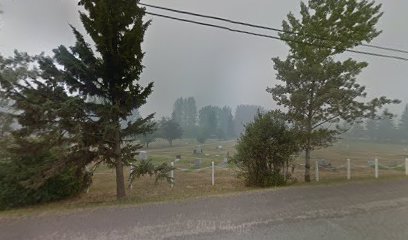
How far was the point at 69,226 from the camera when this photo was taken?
545 cm

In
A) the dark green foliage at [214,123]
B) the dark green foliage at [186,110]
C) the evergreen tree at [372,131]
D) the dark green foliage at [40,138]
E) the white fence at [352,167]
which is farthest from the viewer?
the dark green foliage at [186,110]

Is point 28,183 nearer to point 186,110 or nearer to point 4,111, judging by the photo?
point 4,111

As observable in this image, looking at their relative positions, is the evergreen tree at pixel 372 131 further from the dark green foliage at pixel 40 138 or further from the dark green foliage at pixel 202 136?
the dark green foliage at pixel 40 138

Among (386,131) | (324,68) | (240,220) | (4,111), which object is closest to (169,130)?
(4,111)

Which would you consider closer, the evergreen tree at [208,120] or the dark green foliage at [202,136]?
the dark green foliage at [202,136]

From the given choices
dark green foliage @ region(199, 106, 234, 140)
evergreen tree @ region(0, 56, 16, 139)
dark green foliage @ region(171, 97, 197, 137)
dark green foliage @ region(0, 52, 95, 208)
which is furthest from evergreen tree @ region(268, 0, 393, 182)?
dark green foliage @ region(171, 97, 197, 137)

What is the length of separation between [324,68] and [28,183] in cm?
1144

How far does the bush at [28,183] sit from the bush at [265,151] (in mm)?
5810

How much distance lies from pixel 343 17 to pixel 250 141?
253 inches

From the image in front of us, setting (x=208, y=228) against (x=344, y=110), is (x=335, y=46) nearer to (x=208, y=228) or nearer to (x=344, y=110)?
(x=344, y=110)

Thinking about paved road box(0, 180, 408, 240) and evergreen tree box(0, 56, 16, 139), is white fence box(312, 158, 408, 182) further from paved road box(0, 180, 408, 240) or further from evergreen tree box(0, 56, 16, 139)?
evergreen tree box(0, 56, 16, 139)

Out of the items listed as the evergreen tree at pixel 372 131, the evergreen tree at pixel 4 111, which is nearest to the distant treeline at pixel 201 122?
the evergreen tree at pixel 372 131

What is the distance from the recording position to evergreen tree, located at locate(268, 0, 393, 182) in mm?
11383

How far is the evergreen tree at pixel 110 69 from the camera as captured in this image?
25.7 ft
